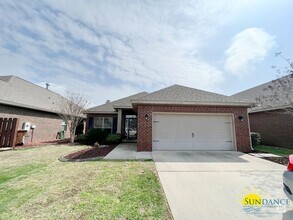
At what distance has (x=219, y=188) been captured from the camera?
3.96 meters

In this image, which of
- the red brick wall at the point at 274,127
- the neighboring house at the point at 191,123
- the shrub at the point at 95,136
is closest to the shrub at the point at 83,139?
the shrub at the point at 95,136

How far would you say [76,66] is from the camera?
1255 centimetres

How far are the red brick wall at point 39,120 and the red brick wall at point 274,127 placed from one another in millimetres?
20075

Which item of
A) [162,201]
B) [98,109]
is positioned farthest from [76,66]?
[162,201]

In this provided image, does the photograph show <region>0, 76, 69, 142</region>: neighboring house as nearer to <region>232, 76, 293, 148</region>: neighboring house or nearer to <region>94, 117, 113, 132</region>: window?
<region>94, 117, 113, 132</region>: window

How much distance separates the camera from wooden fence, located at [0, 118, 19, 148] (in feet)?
32.9

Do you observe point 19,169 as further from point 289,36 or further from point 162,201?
point 289,36

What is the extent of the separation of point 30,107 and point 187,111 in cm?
1287

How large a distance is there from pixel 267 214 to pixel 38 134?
1686 centimetres

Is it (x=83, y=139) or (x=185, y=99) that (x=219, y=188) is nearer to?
(x=185, y=99)

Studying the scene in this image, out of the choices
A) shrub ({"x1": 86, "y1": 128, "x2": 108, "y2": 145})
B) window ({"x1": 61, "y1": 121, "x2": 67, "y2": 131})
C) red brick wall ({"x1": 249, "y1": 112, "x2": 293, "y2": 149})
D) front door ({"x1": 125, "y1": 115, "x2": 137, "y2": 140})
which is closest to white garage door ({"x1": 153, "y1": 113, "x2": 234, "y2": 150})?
red brick wall ({"x1": 249, "y1": 112, "x2": 293, "y2": 149})

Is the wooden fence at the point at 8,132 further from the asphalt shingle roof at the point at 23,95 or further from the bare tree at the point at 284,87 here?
the bare tree at the point at 284,87

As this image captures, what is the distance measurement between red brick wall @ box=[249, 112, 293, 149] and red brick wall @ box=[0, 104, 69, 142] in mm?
20075

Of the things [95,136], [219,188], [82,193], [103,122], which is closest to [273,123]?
[219,188]
